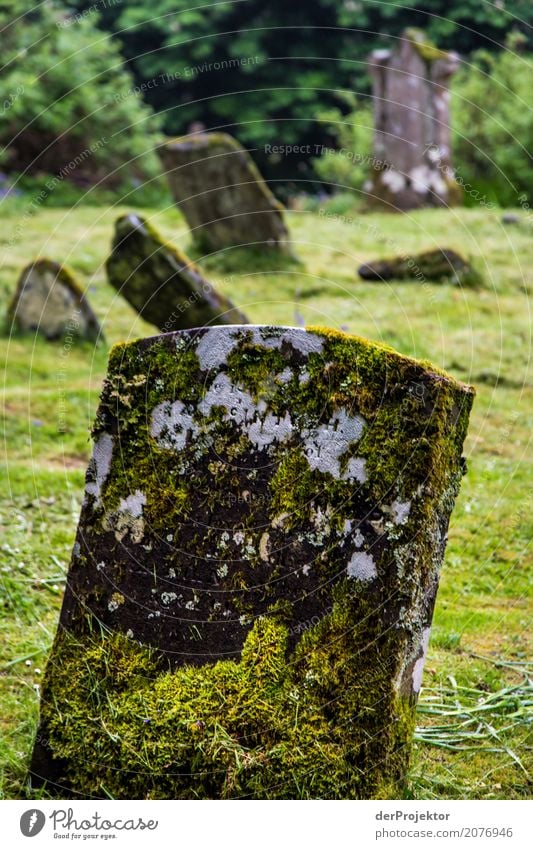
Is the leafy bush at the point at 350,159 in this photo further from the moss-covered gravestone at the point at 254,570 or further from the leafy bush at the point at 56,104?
the moss-covered gravestone at the point at 254,570

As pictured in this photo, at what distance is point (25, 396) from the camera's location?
7.53 metres

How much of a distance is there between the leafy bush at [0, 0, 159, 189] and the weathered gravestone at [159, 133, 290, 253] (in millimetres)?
6681

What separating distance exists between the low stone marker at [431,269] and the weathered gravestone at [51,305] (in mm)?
3109

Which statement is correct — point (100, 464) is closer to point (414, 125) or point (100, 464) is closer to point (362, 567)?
point (362, 567)

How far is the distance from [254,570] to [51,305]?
6.26m

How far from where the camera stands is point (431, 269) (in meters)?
10.2

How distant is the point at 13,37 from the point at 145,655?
17.0m

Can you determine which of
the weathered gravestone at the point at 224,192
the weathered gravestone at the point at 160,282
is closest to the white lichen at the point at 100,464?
the weathered gravestone at the point at 160,282

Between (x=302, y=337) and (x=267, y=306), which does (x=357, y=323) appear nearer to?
(x=267, y=306)

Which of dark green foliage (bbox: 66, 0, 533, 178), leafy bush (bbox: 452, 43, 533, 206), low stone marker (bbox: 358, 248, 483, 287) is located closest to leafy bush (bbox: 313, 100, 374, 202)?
leafy bush (bbox: 452, 43, 533, 206)

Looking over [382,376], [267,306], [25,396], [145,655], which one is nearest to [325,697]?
[145,655]

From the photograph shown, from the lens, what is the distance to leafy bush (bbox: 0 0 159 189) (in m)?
17.3

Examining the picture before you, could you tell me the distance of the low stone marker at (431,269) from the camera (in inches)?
397

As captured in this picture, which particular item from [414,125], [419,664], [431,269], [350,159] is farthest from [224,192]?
[350,159]
